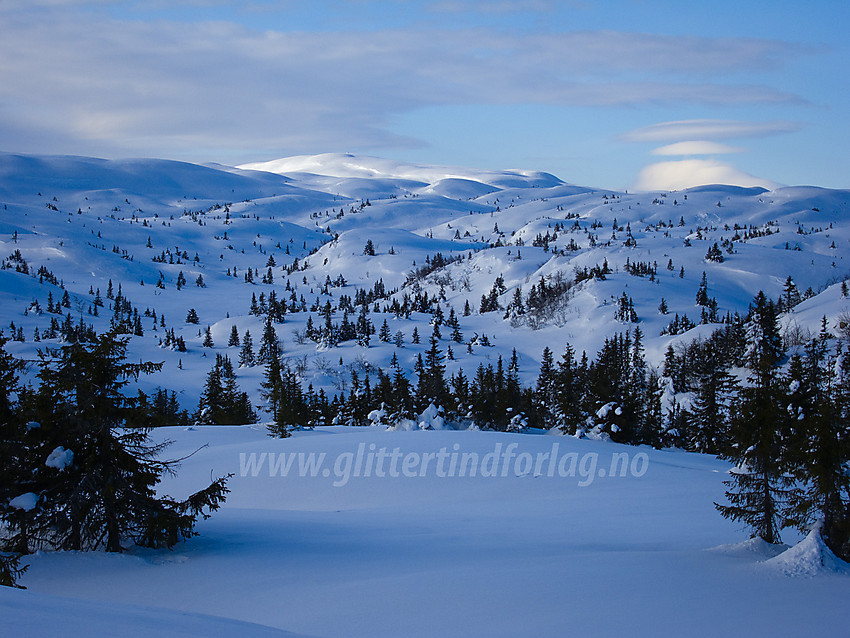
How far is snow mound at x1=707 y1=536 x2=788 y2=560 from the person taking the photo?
12.2 meters

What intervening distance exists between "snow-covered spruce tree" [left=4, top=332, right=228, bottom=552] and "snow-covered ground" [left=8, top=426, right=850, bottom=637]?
0.65m

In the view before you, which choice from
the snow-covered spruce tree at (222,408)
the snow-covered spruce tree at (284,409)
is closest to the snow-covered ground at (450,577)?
the snow-covered spruce tree at (284,409)

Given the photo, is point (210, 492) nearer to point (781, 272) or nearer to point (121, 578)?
point (121, 578)

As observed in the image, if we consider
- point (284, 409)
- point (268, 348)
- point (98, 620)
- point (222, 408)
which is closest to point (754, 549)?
point (98, 620)

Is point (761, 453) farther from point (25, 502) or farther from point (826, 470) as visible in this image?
point (25, 502)

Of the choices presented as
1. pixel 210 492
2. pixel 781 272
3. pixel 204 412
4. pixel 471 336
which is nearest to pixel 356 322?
pixel 471 336

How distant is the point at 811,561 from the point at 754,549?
168 centimetres

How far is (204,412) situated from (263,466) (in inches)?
1660

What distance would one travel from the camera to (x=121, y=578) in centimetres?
1070

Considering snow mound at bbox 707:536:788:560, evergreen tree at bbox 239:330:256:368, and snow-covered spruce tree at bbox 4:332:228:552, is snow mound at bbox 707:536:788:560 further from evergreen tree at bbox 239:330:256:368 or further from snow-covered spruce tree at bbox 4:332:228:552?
evergreen tree at bbox 239:330:256:368

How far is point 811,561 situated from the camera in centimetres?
1077

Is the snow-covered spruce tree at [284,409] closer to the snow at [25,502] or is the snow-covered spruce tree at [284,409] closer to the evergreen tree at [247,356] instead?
the snow at [25,502]

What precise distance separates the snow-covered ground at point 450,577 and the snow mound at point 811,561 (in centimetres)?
13

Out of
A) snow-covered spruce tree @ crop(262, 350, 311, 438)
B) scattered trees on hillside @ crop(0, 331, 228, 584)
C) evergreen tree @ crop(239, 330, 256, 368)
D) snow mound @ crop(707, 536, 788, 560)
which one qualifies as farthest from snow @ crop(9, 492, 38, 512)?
evergreen tree @ crop(239, 330, 256, 368)
